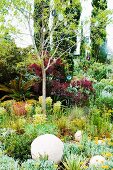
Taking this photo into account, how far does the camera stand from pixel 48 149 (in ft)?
Result: 21.0

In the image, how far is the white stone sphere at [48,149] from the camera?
640 cm

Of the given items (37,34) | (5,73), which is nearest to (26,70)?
(5,73)

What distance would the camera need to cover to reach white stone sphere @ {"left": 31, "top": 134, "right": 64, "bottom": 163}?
21.0 feet

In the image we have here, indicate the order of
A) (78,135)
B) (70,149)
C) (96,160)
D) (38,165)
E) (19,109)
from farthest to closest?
(19,109) → (78,135) → (70,149) → (96,160) → (38,165)

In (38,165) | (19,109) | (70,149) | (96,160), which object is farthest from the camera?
(19,109)

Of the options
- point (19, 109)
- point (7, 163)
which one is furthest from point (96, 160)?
point (19, 109)

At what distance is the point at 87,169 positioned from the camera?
6.18 metres

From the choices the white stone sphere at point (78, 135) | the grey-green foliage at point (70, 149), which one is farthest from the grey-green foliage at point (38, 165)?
the white stone sphere at point (78, 135)

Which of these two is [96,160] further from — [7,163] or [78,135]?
[78,135]

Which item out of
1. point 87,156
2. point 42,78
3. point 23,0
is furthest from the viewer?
point 42,78

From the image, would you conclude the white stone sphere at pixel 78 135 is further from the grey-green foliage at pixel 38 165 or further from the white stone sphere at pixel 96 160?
the grey-green foliage at pixel 38 165

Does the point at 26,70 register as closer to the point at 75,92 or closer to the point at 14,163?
the point at 75,92

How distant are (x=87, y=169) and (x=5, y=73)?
6.63 m

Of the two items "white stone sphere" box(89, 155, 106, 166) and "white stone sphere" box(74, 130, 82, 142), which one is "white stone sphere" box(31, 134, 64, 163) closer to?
"white stone sphere" box(89, 155, 106, 166)
